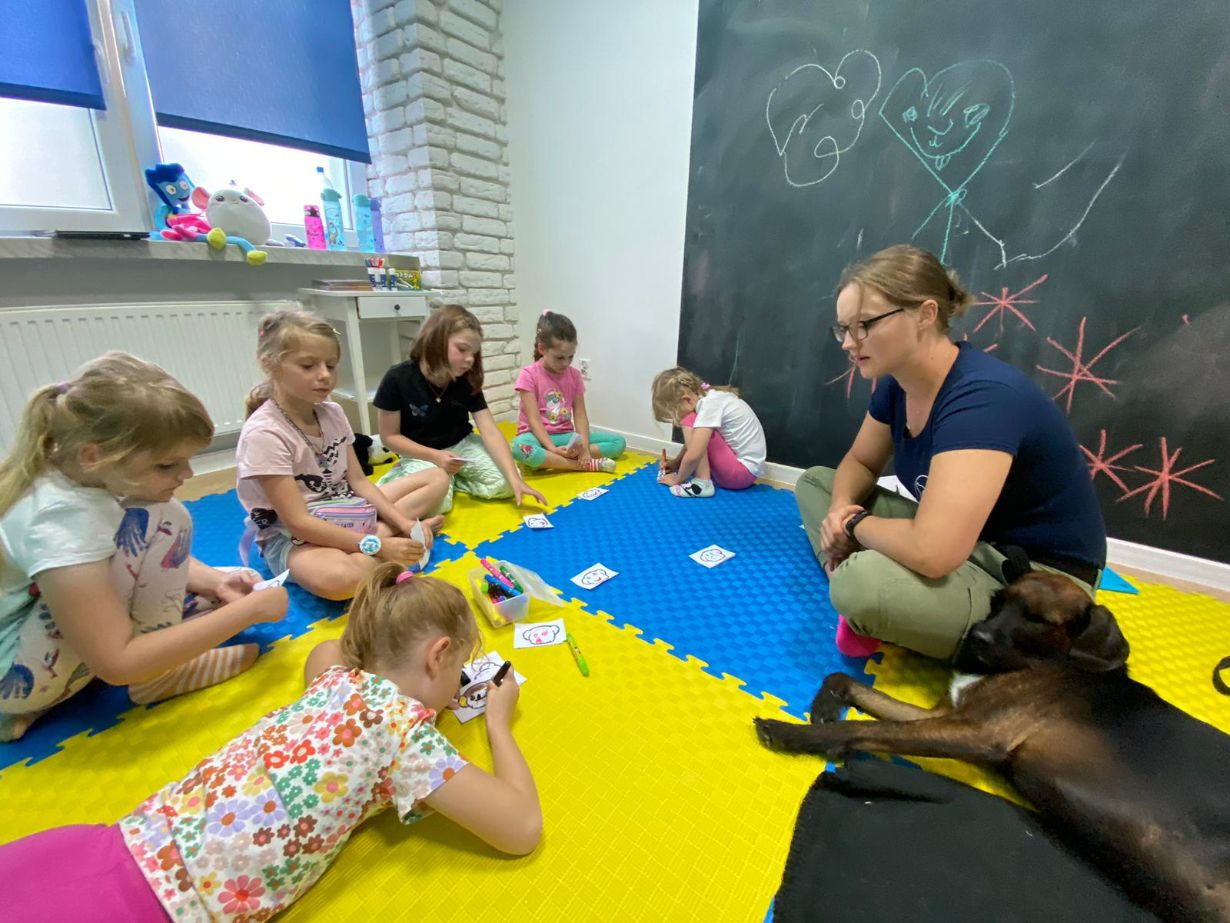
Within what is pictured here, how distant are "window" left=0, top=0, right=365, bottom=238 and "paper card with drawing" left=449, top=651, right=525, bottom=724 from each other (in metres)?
2.87

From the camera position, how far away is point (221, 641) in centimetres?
122

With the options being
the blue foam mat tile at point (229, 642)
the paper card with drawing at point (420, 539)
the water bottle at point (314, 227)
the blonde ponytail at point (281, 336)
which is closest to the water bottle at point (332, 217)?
the water bottle at point (314, 227)

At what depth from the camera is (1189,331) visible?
5.89 ft

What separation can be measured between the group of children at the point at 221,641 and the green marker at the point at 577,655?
0.77 feet

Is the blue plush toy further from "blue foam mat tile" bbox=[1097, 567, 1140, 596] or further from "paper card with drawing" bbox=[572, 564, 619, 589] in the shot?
"blue foam mat tile" bbox=[1097, 567, 1140, 596]

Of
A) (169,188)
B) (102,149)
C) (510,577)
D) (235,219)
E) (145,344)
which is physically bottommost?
(510,577)

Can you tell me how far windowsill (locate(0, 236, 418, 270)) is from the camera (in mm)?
2102

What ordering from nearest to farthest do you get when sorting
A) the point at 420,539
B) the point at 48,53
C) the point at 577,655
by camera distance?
the point at 577,655, the point at 420,539, the point at 48,53

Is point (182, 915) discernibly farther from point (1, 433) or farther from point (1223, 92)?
point (1223, 92)

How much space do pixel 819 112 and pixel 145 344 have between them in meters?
3.17

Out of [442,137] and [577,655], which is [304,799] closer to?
[577,655]

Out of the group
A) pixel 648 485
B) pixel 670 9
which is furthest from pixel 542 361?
pixel 670 9

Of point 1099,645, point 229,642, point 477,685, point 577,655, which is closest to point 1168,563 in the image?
point 1099,645

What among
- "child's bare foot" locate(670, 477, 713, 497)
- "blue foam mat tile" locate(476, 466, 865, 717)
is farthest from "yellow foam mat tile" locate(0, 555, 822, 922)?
"child's bare foot" locate(670, 477, 713, 497)
